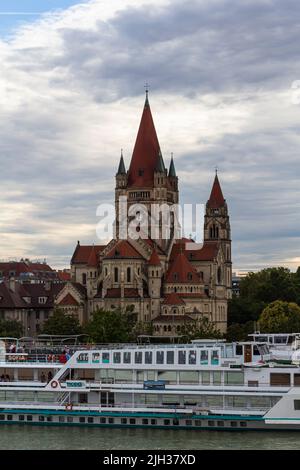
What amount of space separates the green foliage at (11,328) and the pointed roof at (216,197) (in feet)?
102

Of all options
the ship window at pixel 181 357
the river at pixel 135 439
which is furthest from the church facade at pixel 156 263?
the river at pixel 135 439

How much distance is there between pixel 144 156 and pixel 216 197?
11963mm

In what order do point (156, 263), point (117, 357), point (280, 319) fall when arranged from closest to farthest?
point (117, 357) → point (280, 319) → point (156, 263)

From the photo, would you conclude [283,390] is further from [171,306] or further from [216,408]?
[171,306]

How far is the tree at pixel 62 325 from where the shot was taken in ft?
333

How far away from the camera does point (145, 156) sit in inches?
4865

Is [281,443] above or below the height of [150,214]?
below

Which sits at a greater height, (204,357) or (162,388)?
(204,357)

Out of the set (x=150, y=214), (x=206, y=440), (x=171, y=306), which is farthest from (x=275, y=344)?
(x=150, y=214)

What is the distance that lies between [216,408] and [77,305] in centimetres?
6678

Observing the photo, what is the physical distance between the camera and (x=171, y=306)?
112 meters

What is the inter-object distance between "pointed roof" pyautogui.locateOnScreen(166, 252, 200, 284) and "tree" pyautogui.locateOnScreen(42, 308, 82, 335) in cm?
1348

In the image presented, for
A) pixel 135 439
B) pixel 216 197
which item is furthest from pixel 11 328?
pixel 135 439

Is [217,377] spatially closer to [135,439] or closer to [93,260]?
[135,439]
